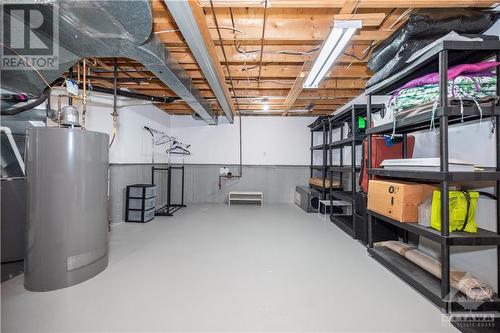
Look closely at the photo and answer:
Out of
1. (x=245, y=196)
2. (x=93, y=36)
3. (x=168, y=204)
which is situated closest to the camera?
(x=93, y=36)

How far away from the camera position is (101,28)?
5.63 feet

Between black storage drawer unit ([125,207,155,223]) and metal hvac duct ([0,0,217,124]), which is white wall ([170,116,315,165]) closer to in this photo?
black storage drawer unit ([125,207,155,223])

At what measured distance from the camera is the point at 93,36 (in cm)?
180

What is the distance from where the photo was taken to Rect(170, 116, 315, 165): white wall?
603 cm

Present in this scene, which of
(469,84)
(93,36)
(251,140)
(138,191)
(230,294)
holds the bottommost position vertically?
(230,294)

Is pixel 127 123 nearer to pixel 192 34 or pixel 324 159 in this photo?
pixel 192 34

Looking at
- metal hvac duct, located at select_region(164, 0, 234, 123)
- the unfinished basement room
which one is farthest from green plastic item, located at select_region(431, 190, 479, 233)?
metal hvac duct, located at select_region(164, 0, 234, 123)

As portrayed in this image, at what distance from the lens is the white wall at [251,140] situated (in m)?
6.03

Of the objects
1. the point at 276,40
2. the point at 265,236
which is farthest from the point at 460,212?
the point at 276,40

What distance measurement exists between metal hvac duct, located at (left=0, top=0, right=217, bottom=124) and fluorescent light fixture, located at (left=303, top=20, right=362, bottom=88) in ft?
4.88

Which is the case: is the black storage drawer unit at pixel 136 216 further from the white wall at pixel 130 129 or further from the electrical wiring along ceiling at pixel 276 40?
the electrical wiring along ceiling at pixel 276 40

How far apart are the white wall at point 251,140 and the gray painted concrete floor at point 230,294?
325cm

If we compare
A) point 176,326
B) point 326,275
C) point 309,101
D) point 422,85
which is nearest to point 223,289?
point 176,326

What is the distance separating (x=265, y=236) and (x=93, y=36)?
296 centimetres
